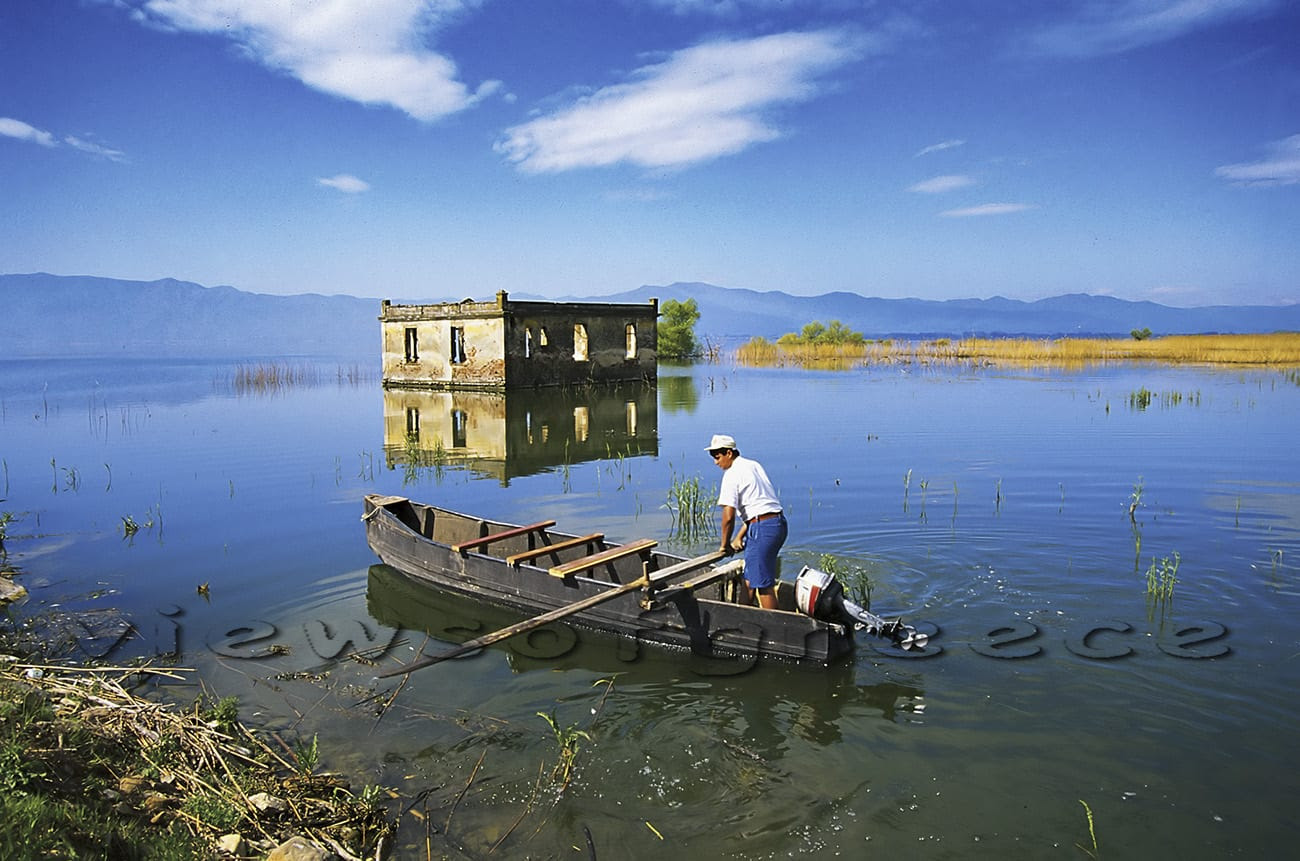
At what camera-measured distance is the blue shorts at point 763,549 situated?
25.8 feet

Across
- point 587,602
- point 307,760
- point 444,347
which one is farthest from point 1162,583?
point 444,347

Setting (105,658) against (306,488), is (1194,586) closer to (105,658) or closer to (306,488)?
(105,658)

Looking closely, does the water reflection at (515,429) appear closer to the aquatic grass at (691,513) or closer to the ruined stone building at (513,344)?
the ruined stone building at (513,344)

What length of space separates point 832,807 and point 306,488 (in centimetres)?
1328

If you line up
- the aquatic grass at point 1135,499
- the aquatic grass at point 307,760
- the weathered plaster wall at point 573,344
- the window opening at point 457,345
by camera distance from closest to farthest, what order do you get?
the aquatic grass at point 307,760 < the aquatic grass at point 1135,499 < the weathered plaster wall at point 573,344 < the window opening at point 457,345

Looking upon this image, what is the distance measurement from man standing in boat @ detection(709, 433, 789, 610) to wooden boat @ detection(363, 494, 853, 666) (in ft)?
0.98

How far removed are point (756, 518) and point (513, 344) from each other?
26.9m

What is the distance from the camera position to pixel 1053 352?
54406 mm

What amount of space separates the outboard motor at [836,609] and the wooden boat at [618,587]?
0.48 ft

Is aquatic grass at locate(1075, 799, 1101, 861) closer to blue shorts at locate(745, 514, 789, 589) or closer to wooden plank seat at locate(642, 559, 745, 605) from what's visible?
blue shorts at locate(745, 514, 789, 589)

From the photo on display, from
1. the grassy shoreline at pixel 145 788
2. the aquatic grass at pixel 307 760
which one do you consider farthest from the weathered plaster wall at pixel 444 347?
the aquatic grass at pixel 307 760

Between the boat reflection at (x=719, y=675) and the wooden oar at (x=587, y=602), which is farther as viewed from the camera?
the wooden oar at (x=587, y=602)

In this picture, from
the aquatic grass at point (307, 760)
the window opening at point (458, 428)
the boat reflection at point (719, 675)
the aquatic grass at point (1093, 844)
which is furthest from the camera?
the window opening at point (458, 428)

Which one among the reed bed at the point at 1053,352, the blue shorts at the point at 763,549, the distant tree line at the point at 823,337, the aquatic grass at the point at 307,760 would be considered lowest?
the aquatic grass at the point at 307,760
